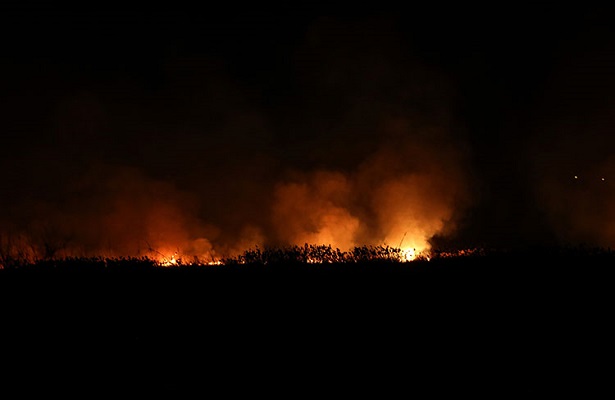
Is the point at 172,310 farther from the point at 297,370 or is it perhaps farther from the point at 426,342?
the point at 426,342

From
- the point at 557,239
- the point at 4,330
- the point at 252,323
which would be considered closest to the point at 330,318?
the point at 252,323

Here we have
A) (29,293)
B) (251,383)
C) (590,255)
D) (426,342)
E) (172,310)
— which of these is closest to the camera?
(251,383)

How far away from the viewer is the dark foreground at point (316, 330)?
493cm

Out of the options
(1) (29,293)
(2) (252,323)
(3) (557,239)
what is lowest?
(2) (252,323)

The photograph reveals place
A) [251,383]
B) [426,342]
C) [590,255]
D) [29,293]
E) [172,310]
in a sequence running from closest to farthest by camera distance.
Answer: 1. [251,383]
2. [426,342]
3. [172,310]
4. [29,293]
5. [590,255]

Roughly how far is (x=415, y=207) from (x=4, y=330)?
16091 millimetres

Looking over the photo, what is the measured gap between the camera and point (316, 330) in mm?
5863

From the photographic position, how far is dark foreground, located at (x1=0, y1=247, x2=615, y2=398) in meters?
4.93

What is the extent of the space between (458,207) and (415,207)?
1.69 m

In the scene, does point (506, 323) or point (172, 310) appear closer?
point (506, 323)

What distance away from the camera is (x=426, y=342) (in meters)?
5.53

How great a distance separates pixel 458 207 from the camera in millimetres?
20359

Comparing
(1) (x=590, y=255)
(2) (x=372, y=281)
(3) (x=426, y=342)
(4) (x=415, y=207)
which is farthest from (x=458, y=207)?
(3) (x=426, y=342)

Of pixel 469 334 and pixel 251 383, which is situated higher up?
pixel 469 334
